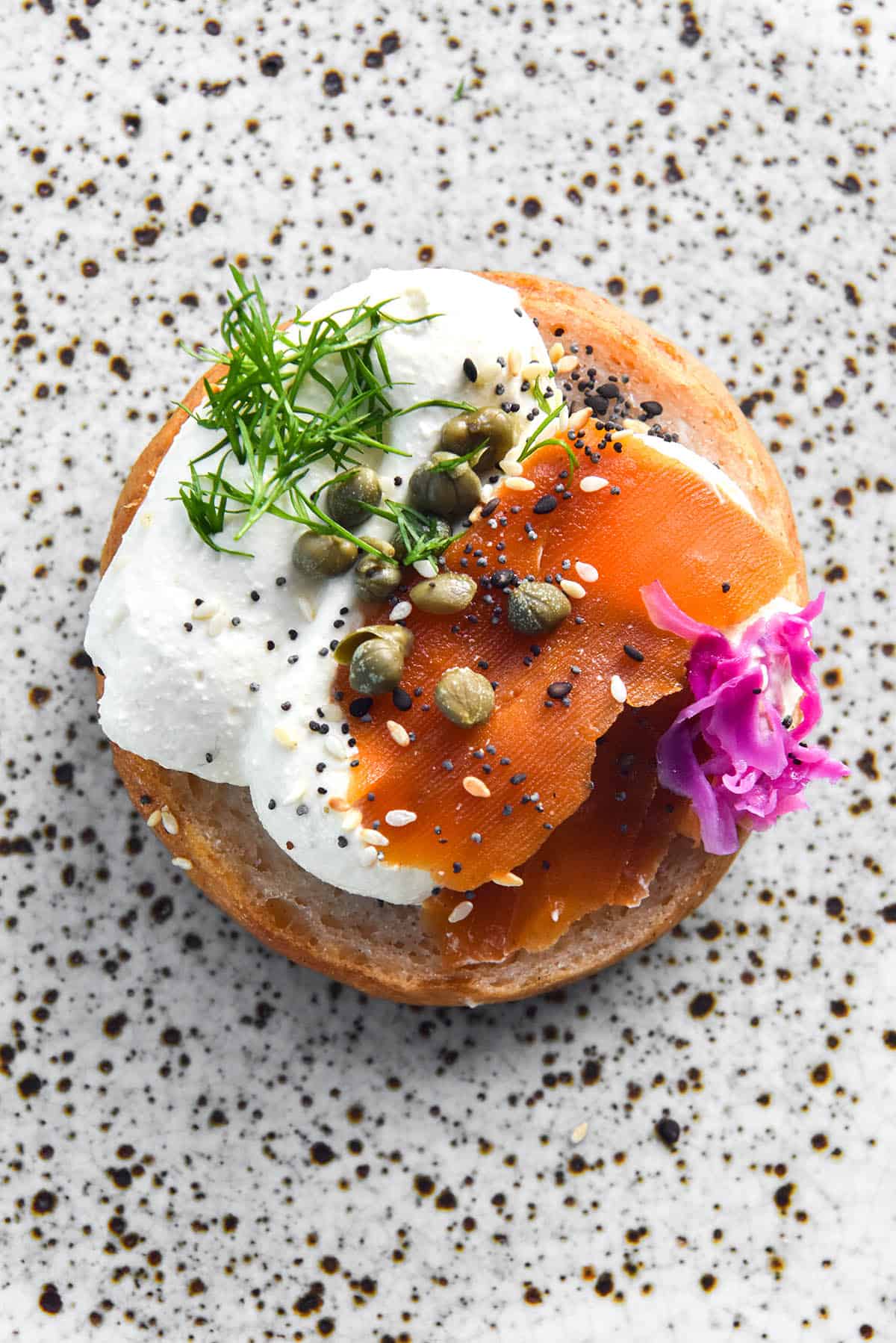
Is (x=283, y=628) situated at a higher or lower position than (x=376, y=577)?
lower

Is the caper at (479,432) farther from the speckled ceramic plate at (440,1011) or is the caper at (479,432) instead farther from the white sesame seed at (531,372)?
the speckled ceramic plate at (440,1011)

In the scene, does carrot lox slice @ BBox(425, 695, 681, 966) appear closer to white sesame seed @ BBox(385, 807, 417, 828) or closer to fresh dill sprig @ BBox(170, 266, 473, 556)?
white sesame seed @ BBox(385, 807, 417, 828)

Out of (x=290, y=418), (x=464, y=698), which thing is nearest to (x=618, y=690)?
(x=464, y=698)

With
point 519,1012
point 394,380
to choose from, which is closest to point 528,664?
point 394,380

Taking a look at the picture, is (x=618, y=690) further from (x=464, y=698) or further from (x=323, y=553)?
(x=323, y=553)

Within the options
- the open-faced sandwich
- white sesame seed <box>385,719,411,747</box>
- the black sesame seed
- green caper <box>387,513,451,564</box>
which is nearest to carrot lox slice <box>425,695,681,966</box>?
the open-faced sandwich
